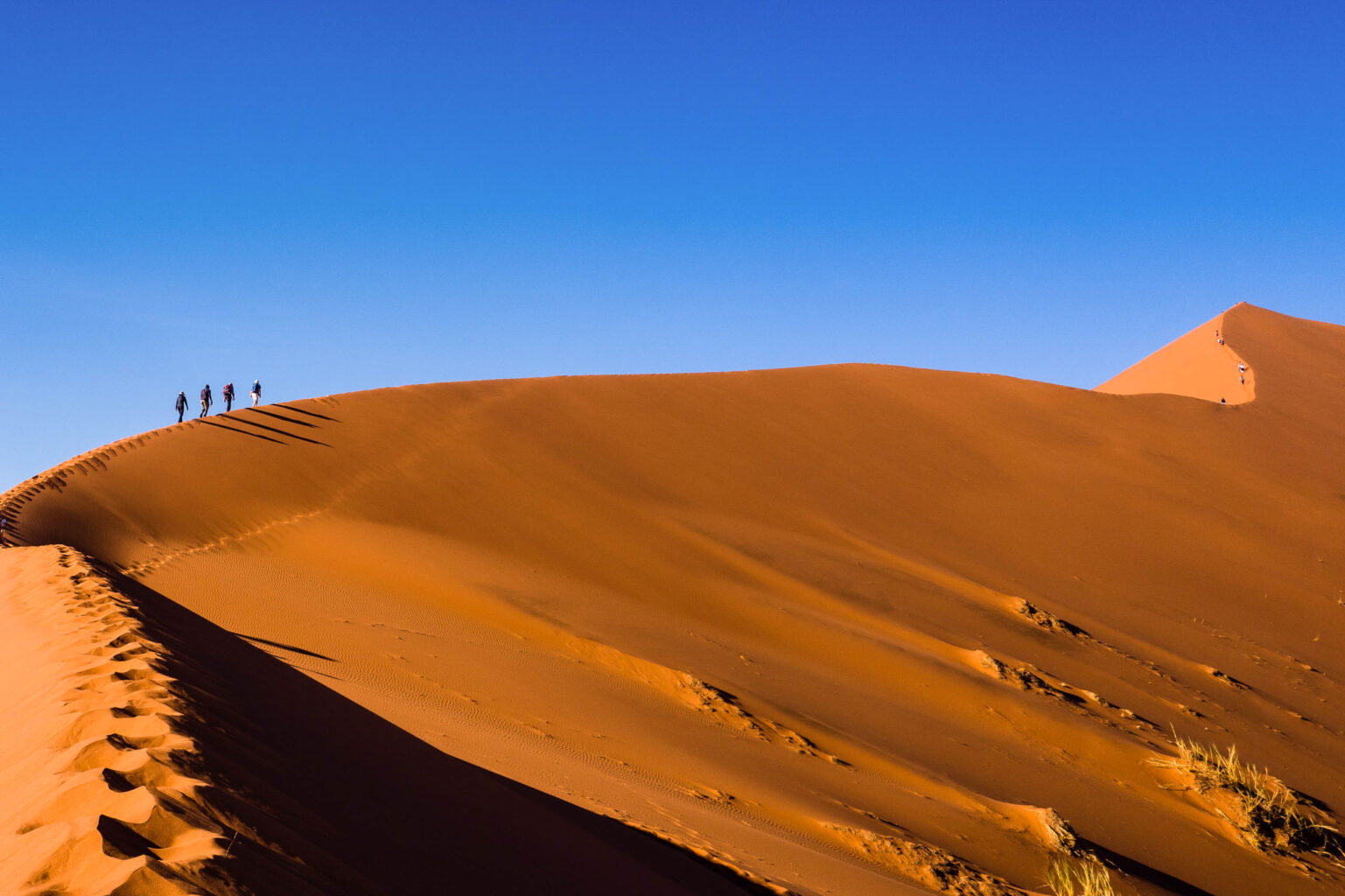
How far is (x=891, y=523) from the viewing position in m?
19.1

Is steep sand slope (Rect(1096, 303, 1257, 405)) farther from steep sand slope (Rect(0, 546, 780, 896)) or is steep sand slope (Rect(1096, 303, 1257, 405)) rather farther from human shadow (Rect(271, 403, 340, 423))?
steep sand slope (Rect(0, 546, 780, 896))

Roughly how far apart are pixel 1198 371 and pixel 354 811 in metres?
40.6

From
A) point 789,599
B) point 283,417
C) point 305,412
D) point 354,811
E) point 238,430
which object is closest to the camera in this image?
point 354,811

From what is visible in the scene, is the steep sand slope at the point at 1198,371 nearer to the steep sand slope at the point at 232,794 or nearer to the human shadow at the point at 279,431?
the human shadow at the point at 279,431

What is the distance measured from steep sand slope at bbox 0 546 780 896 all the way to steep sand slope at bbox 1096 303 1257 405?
107ft

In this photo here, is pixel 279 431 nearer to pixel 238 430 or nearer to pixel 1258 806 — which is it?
pixel 238 430

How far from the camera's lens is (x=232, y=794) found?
2.88m

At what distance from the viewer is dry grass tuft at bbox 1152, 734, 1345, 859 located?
31.6 feet

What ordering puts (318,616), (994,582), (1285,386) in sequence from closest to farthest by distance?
(318,616)
(994,582)
(1285,386)

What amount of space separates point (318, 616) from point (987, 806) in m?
6.67

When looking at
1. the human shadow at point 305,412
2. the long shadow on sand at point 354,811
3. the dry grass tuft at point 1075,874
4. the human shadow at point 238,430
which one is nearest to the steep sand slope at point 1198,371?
the human shadow at point 305,412

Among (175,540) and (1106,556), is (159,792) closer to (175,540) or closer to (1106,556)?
(175,540)

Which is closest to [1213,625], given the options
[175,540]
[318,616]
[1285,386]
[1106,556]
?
[1106,556]

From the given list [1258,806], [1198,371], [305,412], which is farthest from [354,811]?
[1198,371]
